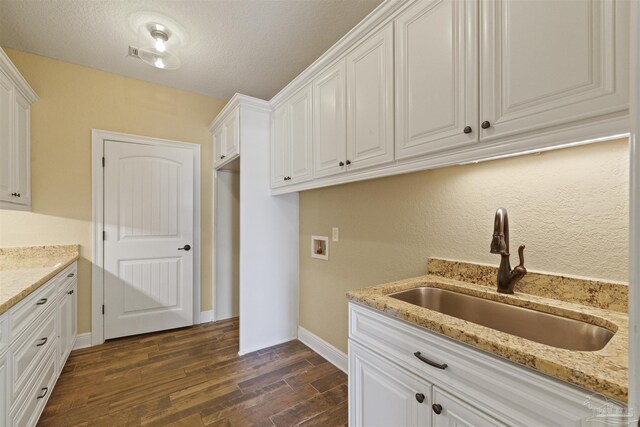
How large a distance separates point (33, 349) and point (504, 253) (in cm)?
253

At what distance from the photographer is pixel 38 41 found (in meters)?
2.35

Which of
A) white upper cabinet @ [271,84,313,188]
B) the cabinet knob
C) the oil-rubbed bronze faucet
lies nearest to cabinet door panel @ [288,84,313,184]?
white upper cabinet @ [271,84,313,188]

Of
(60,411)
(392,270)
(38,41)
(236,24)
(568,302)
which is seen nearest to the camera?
(568,302)

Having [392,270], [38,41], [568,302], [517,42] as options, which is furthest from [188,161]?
[568,302]

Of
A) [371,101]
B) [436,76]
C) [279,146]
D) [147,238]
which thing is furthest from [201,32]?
[147,238]

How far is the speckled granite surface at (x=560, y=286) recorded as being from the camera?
1.05 metres

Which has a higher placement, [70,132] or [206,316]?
[70,132]

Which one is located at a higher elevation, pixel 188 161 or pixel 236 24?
pixel 236 24

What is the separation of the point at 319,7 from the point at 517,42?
146 centimetres

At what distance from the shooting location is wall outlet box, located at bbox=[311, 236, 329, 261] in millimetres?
2533

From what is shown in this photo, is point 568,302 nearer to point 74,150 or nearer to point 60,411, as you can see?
point 60,411

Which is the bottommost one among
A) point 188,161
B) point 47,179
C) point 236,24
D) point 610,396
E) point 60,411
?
point 60,411

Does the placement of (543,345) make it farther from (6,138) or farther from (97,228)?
(97,228)

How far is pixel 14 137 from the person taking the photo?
2.20 meters
